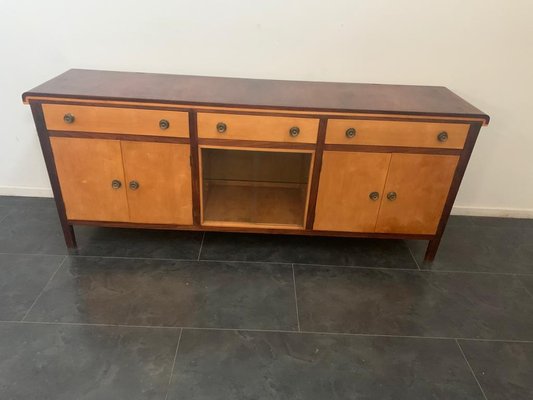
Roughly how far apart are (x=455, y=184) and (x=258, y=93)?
976 millimetres

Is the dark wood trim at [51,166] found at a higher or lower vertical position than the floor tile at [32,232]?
higher

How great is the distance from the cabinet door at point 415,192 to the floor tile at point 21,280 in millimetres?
1549

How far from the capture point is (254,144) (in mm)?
1625

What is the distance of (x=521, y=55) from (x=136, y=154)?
1977 mm

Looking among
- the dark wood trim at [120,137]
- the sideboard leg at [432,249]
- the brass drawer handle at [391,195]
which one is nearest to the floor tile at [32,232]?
the dark wood trim at [120,137]

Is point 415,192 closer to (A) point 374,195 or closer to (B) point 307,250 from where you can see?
(A) point 374,195

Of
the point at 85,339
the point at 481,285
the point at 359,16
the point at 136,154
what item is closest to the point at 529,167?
the point at 481,285

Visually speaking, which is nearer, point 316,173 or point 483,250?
point 316,173

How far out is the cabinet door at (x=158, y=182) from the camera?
164 cm

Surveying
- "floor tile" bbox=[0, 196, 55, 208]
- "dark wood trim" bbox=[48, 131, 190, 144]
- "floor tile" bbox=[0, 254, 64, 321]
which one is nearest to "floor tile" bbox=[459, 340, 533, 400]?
"dark wood trim" bbox=[48, 131, 190, 144]

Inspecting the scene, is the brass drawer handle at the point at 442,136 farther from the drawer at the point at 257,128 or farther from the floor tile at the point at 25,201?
the floor tile at the point at 25,201

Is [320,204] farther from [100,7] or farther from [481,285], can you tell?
[100,7]

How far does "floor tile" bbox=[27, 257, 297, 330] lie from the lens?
152 centimetres

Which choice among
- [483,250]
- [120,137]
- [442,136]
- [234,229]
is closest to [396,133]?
[442,136]
